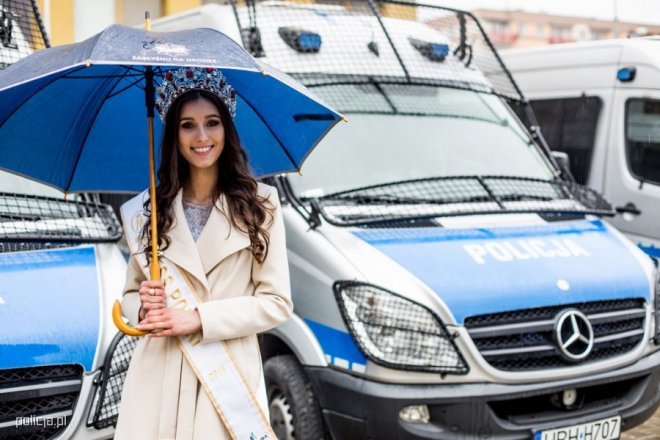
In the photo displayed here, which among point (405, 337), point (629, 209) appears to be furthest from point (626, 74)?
point (405, 337)

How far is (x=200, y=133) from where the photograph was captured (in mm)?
2396

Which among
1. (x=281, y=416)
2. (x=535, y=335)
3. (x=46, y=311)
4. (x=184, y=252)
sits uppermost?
(x=184, y=252)

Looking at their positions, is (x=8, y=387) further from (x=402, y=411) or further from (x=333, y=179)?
(x=333, y=179)

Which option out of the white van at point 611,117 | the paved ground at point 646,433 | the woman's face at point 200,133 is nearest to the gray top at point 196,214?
the woman's face at point 200,133

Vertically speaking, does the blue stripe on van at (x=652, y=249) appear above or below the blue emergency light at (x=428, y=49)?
below

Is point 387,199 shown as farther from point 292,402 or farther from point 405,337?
point 292,402

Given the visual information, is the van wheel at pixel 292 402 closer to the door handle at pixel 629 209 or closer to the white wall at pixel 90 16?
the door handle at pixel 629 209

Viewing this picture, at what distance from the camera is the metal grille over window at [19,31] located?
4.16 meters

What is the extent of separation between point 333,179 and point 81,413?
1.77m

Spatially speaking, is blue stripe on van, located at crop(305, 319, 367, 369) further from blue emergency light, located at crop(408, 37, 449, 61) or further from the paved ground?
the paved ground

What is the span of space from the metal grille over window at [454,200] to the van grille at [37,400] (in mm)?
1415

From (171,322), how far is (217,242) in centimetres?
27

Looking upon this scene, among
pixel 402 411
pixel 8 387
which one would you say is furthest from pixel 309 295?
pixel 8 387

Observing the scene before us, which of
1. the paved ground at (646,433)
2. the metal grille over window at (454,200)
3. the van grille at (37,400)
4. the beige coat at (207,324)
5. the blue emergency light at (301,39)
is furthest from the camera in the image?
the paved ground at (646,433)
